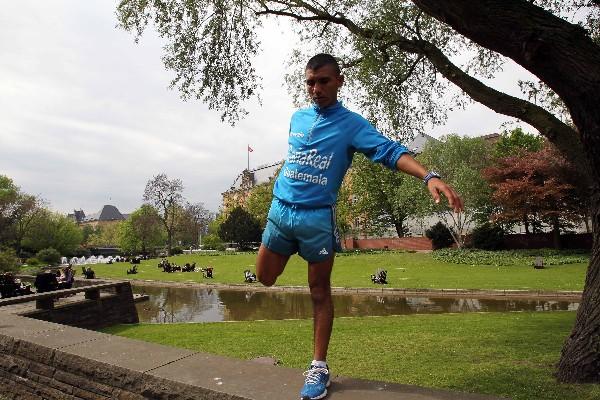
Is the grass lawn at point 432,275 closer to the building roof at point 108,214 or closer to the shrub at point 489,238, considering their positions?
the shrub at point 489,238

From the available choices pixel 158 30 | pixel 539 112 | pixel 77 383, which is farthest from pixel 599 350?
pixel 158 30

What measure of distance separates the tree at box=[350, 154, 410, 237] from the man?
4257 cm

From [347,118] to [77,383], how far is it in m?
3.36

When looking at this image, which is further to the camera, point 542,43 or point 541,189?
point 541,189

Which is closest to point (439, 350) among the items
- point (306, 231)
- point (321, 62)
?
point (306, 231)

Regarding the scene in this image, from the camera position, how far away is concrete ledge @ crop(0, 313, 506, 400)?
3.00m

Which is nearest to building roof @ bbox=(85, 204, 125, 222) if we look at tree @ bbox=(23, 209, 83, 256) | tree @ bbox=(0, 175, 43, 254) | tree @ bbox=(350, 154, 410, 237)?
tree @ bbox=(23, 209, 83, 256)

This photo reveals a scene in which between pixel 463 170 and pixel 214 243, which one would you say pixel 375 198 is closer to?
pixel 463 170

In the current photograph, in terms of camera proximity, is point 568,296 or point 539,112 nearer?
point 539,112

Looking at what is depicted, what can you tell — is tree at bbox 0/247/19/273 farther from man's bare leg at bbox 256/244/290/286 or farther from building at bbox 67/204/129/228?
building at bbox 67/204/129/228

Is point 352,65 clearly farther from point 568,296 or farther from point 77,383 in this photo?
point 568,296

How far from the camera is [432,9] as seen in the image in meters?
3.78

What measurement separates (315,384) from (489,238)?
35192 mm

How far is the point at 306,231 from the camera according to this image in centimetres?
298
